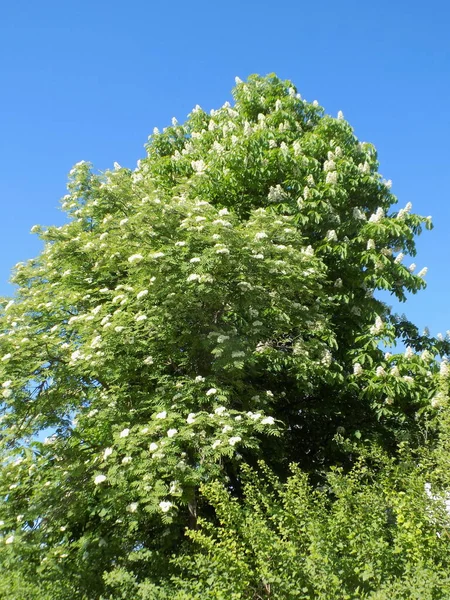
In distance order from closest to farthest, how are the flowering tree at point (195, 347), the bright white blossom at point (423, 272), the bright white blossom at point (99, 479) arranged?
1. the bright white blossom at point (99, 479)
2. the flowering tree at point (195, 347)
3. the bright white blossom at point (423, 272)

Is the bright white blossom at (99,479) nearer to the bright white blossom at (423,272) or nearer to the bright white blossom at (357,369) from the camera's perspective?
the bright white blossom at (357,369)

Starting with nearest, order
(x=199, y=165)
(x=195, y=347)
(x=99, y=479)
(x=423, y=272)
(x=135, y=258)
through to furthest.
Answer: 1. (x=99, y=479)
2. (x=135, y=258)
3. (x=195, y=347)
4. (x=423, y=272)
5. (x=199, y=165)

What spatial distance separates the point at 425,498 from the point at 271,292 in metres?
3.44

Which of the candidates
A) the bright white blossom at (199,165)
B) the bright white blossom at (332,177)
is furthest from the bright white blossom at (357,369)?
the bright white blossom at (199,165)

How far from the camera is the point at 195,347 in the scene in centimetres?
696

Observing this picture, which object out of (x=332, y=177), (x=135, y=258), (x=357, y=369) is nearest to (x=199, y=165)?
(x=332, y=177)

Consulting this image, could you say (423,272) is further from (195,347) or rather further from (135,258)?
(135,258)

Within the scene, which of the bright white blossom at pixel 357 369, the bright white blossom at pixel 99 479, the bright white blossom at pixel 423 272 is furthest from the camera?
the bright white blossom at pixel 423 272

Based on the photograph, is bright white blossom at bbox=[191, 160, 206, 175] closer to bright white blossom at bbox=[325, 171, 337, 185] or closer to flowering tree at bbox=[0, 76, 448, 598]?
flowering tree at bbox=[0, 76, 448, 598]

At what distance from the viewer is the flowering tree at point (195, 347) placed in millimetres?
5895

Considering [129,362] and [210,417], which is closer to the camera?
[210,417]

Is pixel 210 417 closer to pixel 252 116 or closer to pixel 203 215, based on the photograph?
pixel 203 215

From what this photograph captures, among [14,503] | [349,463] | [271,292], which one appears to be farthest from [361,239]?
[14,503]

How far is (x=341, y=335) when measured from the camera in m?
8.67
